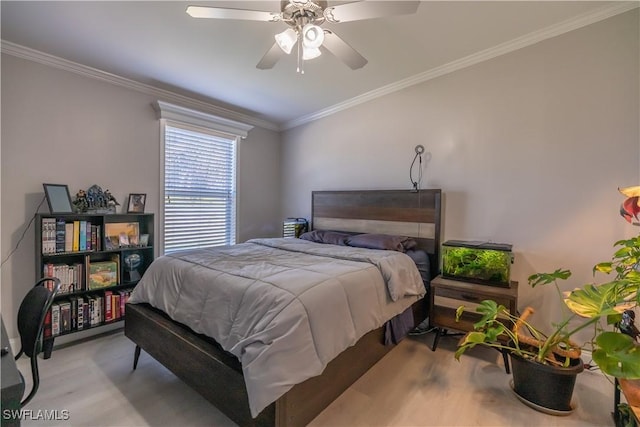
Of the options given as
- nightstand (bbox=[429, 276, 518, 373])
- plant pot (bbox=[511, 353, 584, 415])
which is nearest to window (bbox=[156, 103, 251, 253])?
nightstand (bbox=[429, 276, 518, 373])

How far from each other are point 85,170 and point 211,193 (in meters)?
1.36

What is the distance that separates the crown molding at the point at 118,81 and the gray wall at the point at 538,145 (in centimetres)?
215

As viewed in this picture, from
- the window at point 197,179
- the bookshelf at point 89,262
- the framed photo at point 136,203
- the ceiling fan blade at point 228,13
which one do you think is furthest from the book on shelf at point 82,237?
the ceiling fan blade at point 228,13

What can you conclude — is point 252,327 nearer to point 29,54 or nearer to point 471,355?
point 471,355

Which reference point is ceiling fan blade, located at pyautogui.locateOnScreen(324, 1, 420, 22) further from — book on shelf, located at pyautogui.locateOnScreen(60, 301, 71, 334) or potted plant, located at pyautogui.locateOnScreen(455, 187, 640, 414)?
book on shelf, located at pyautogui.locateOnScreen(60, 301, 71, 334)

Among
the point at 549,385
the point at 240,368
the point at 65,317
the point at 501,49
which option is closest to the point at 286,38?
A: the point at 240,368

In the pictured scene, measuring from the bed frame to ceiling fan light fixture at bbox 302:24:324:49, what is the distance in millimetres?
1838

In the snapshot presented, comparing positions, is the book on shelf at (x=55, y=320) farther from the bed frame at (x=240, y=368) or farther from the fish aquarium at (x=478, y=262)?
the fish aquarium at (x=478, y=262)

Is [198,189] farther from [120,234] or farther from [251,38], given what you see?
[251,38]

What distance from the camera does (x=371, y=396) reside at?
1.91 metres

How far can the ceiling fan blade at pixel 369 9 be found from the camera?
4.72 feet

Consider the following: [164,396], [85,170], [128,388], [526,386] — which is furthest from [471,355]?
[85,170]

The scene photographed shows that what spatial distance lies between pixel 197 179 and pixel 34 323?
8.66 feet

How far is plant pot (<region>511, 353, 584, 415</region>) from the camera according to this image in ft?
5.57
